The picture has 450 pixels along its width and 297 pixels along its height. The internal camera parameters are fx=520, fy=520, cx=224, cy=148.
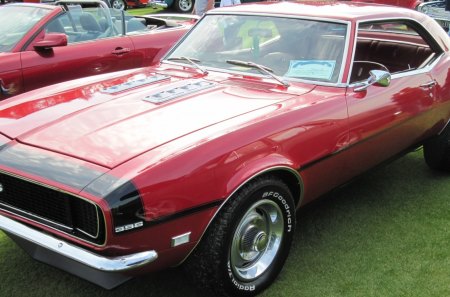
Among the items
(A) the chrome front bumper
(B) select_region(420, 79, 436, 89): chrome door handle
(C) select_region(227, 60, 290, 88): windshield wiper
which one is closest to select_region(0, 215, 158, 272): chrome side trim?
(A) the chrome front bumper

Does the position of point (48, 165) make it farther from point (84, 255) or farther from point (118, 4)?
point (118, 4)

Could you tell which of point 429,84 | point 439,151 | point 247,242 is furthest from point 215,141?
point 439,151

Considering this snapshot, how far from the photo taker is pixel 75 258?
87.0 inches

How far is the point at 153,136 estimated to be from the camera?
2.52 meters

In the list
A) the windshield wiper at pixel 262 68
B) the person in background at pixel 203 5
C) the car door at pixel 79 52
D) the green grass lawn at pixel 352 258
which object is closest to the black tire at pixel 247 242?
the green grass lawn at pixel 352 258

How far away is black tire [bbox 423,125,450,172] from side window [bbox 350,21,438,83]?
2.06 ft

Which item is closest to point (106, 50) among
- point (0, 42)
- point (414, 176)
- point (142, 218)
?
point (0, 42)

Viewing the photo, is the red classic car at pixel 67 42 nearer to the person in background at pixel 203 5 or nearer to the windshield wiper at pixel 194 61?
the windshield wiper at pixel 194 61

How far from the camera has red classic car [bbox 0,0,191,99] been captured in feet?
15.9

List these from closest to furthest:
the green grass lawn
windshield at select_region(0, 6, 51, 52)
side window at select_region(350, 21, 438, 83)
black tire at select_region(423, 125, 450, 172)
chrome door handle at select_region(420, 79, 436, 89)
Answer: the green grass lawn, chrome door handle at select_region(420, 79, 436, 89), black tire at select_region(423, 125, 450, 172), side window at select_region(350, 21, 438, 83), windshield at select_region(0, 6, 51, 52)

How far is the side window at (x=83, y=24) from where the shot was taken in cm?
547

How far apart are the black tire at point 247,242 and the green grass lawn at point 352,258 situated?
19cm

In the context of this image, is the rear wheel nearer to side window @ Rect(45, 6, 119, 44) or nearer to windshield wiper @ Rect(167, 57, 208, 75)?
side window @ Rect(45, 6, 119, 44)

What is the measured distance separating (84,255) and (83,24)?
408cm
